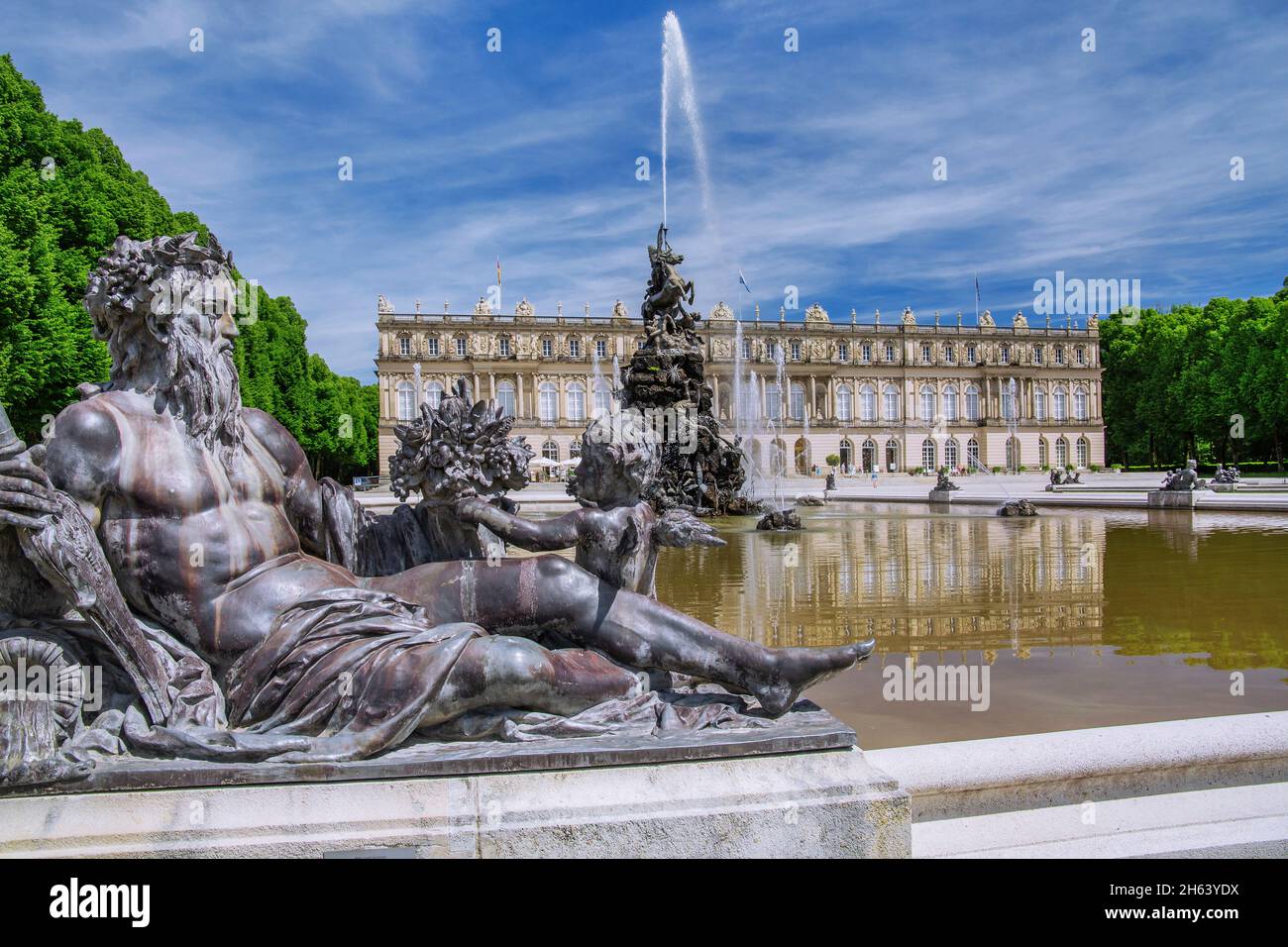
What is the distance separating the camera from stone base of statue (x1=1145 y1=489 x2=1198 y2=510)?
15.4 meters

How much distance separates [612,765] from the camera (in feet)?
6.70

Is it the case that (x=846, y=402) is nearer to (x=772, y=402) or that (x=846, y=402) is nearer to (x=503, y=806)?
(x=772, y=402)

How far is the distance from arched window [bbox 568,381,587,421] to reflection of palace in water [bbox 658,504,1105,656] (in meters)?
57.1

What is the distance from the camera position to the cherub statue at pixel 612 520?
92.1 inches

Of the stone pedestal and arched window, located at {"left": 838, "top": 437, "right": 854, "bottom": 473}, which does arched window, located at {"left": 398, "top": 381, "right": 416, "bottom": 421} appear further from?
the stone pedestal

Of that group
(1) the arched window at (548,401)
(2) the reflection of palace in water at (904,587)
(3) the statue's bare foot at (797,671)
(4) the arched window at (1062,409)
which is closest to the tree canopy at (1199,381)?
(4) the arched window at (1062,409)

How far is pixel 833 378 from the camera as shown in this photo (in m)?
71.9

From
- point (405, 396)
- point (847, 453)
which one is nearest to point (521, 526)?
point (405, 396)

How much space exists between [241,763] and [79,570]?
23.3 inches

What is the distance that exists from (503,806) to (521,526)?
772 millimetres

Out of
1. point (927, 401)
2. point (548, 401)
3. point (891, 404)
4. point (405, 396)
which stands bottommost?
point (891, 404)

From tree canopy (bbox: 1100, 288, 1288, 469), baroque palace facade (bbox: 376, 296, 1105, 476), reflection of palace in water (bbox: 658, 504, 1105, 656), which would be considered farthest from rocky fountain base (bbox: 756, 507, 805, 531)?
baroque palace facade (bbox: 376, 296, 1105, 476)
